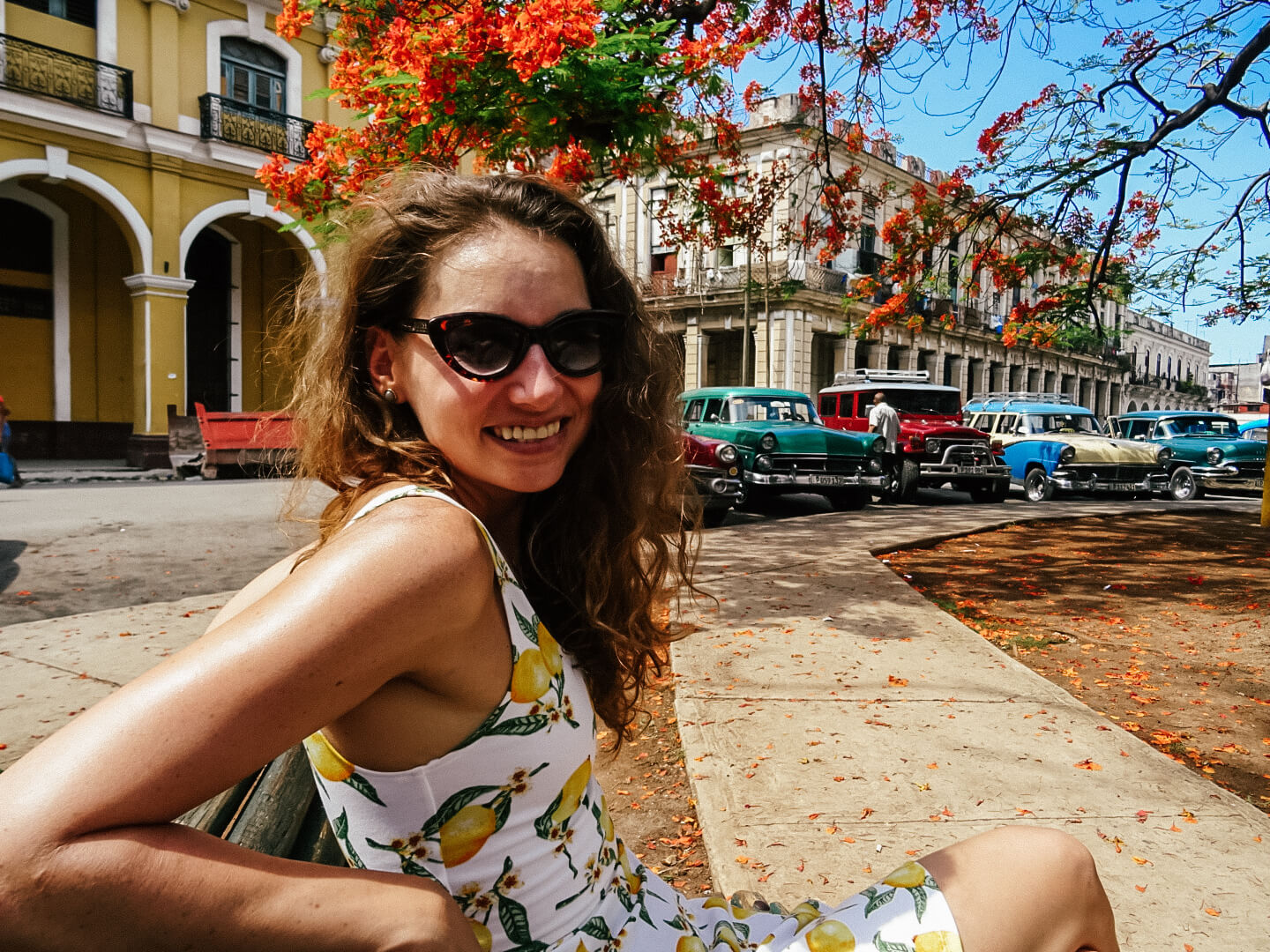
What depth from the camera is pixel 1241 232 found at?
27.4 feet

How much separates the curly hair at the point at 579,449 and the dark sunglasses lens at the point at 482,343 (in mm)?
118

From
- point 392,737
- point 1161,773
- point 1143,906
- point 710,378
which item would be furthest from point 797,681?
point 710,378

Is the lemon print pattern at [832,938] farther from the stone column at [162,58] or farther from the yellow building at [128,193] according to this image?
the stone column at [162,58]

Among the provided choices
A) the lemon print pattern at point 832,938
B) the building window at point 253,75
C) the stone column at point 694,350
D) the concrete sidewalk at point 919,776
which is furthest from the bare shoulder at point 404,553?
the stone column at point 694,350

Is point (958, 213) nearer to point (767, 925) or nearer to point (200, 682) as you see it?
point (767, 925)

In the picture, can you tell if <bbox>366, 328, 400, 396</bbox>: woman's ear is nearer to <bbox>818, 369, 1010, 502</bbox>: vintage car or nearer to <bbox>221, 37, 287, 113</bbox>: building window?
<bbox>818, 369, 1010, 502</bbox>: vintage car

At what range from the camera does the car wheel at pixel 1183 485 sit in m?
15.6

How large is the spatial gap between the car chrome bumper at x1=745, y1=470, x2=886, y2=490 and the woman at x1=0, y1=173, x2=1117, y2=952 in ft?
32.2

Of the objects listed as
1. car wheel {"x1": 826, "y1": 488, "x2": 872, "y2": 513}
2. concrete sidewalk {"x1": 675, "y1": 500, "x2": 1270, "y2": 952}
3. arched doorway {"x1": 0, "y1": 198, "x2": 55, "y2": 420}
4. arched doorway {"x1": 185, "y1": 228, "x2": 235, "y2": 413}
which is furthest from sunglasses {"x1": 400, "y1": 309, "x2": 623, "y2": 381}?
arched doorway {"x1": 185, "y1": 228, "x2": 235, "y2": 413}

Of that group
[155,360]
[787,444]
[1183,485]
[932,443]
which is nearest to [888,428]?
[932,443]

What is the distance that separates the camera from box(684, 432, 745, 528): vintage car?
33.6 ft

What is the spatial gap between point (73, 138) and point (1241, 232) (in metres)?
18.7

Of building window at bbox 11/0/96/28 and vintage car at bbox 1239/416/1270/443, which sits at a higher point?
building window at bbox 11/0/96/28

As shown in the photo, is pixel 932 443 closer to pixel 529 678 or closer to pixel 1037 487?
pixel 1037 487
